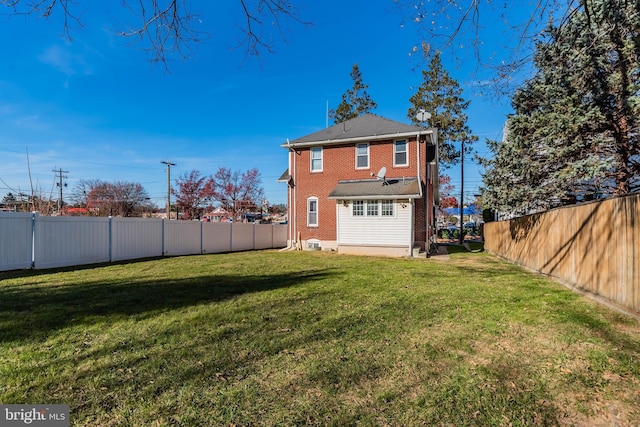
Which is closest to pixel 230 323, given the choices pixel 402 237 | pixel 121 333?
pixel 121 333

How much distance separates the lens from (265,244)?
20.8 m

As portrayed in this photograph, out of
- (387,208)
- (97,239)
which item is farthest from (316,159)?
(97,239)

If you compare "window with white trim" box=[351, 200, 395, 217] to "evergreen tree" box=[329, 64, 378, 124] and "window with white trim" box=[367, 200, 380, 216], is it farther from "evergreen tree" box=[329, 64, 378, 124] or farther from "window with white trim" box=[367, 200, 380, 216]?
"evergreen tree" box=[329, 64, 378, 124]

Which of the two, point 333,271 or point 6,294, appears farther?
point 333,271

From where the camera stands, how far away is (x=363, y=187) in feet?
53.7

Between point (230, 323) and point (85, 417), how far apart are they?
2282 mm

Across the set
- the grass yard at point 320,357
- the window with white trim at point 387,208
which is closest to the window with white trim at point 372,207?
the window with white trim at point 387,208

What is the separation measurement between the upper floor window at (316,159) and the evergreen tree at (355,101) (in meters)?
16.4

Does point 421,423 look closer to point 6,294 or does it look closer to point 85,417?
point 85,417

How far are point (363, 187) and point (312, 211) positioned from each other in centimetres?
350

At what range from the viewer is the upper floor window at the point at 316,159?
18359mm

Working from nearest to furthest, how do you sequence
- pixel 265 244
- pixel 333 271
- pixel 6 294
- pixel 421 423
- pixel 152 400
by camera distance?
1. pixel 421 423
2. pixel 152 400
3. pixel 6 294
4. pixel 333 271
5. pixel 265 244

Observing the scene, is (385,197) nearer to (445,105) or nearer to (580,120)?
(580,120)

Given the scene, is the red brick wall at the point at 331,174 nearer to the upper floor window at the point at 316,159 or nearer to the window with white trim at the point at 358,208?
the upper floor window at the point at 316,159
